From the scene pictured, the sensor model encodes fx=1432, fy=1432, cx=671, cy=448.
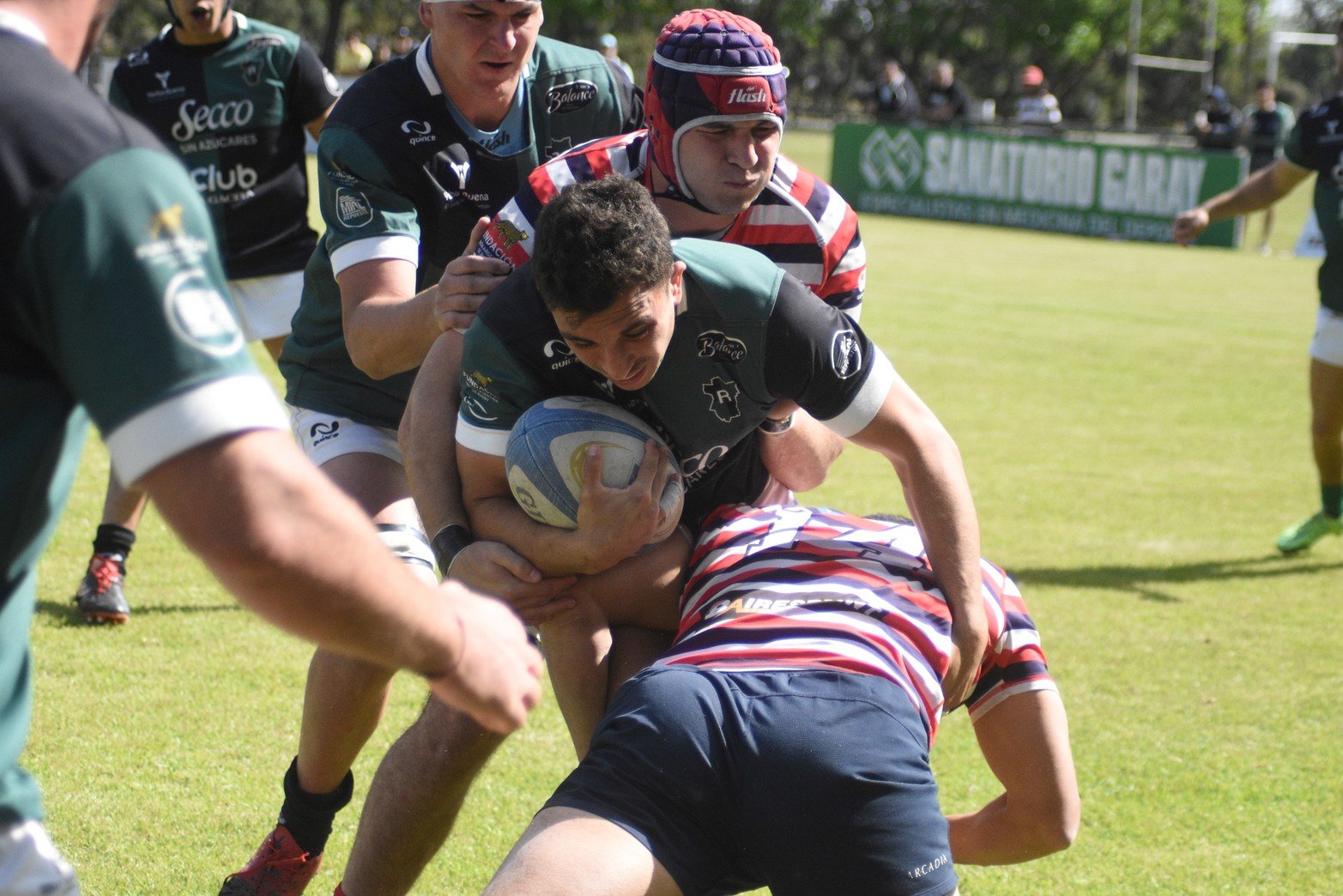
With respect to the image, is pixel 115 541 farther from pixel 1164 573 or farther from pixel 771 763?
pixel 1164 573

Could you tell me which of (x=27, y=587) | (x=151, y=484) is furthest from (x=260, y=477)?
(x=27, y=587)

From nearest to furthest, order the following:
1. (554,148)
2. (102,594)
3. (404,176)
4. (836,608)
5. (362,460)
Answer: (836,608)
(404,176)
(362,460)
(554,148)
(102,594)

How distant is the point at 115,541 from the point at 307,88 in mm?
2133

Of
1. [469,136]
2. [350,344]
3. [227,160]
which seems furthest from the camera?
[227,160]

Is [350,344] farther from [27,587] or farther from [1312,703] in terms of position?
[1312,703]

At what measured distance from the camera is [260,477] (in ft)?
5.48

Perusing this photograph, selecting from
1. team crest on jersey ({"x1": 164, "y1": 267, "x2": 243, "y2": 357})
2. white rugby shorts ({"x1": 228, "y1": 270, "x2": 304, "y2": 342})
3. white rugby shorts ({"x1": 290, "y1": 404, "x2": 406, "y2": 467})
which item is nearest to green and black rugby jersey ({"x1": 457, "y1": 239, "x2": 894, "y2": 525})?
white rugby shorts ({"x1": 290, "y1": 404, "x2": 406, "y2": 467})

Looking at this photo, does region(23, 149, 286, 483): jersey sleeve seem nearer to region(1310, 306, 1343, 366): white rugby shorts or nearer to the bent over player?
the bent over player

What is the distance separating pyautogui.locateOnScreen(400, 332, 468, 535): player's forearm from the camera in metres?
3.41

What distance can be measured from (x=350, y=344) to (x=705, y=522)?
1.11 m

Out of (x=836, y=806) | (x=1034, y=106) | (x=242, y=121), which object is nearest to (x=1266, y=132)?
(x=1034, y=106)

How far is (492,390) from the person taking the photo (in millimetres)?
3248

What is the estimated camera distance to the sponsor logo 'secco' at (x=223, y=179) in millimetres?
6297

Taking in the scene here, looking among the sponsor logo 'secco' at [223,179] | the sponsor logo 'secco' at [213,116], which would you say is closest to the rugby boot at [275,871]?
the sponsor logo 'secco' at [223,179]
